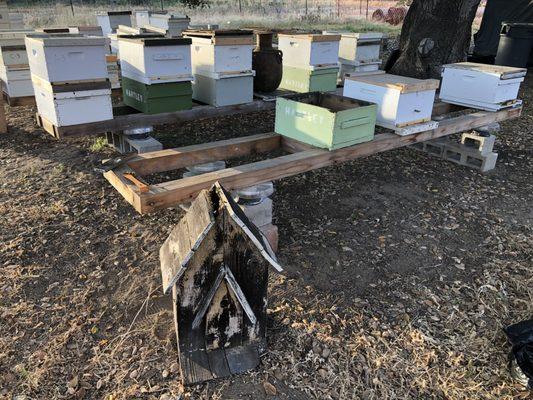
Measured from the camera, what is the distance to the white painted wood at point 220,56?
438 centimetres

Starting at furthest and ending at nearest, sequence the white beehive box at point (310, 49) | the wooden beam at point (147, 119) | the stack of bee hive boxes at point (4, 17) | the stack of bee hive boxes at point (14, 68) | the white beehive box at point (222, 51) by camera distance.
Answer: the stack of bee hive boxes at point (4, 17) → the stack of bee hive boxes at point (14, 68) → the white beehive box at point (310, 49) → the white beehive box at point (222, 51) → the wooden beam at point (147, 119)

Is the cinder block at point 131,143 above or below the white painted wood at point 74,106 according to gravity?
below

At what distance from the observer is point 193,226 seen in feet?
6.97

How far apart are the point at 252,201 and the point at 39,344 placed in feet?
4.82

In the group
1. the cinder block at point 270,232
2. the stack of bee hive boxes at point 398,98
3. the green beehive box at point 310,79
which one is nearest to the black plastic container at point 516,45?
the green beehive box at point 310,79

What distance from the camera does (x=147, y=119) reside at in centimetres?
416

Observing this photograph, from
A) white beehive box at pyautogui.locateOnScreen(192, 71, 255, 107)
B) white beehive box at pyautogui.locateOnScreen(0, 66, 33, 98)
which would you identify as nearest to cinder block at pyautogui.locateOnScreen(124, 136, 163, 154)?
white beehive box at pyautogui.locateOnScreen(192, 71, 255, 107)

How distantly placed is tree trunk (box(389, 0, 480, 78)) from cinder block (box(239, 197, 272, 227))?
175 inches

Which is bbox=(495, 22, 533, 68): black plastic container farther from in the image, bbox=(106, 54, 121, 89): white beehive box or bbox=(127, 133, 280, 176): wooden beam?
bbox=(127, 133, 280, 176): wooden beam

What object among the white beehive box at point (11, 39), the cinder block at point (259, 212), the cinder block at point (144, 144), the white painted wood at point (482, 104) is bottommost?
the cinder block at point (259, 212)

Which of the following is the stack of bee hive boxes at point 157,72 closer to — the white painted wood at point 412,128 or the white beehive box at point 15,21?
the white painted wood at point 412,128

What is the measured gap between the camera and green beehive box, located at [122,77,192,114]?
4.16 meters

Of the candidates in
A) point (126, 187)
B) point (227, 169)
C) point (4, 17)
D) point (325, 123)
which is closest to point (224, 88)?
point (325, 123)

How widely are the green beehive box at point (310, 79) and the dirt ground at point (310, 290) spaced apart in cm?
110
